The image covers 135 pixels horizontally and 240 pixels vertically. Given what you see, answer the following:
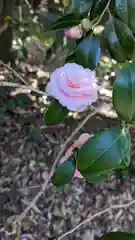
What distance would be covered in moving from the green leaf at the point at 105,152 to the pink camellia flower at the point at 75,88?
12 centimetres

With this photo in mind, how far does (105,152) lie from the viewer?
72cm

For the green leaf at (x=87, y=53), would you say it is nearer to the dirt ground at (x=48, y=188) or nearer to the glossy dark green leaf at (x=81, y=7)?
the glossy dark green leaf at (x=81, y=7)

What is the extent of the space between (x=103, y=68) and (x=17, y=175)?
0.85m

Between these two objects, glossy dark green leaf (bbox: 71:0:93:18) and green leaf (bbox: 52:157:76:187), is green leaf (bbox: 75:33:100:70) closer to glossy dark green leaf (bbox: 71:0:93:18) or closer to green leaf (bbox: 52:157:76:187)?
glossy dark green leaf (bbox: 71:0:93:18)

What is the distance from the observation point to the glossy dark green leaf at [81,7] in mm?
878

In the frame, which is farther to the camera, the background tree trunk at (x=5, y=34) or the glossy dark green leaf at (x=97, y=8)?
the background tree trunk at (x=5, y=34)

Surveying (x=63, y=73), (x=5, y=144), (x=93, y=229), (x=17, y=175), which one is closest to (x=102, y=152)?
(x=63, y=73)

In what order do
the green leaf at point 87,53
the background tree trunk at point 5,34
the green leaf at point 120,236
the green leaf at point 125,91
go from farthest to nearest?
1. the background tree trunk at point 5,34
2. the green leaf at point 87,53
3. the green leaf at point 120,236
4. the green leaf at point 125,91

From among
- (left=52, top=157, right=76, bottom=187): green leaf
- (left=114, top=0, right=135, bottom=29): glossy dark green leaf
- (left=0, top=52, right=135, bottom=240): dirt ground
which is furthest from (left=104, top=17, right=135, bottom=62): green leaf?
(left=0, top=52, right=135, bottom=240): dirt ground

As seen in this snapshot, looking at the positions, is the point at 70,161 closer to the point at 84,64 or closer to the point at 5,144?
the point at 84,64

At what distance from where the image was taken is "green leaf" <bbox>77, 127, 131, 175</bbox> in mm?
713

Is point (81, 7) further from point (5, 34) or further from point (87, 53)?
point (5, 34)

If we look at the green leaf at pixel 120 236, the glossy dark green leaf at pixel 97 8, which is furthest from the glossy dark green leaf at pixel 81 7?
the green leaf at pixel 120 236

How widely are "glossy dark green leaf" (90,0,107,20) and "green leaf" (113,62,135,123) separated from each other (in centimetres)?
23
